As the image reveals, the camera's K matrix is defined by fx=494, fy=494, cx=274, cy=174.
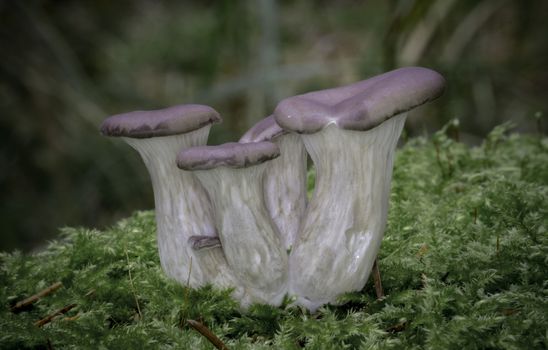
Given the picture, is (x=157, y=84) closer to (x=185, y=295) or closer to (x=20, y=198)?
(x=20, y=198)

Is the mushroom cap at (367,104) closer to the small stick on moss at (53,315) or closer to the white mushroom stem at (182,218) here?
the white mushroom stem at (182,218)

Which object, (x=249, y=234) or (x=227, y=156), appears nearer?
(x=227, y=156)

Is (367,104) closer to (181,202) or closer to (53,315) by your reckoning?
(181,202)

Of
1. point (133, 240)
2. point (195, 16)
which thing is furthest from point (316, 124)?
point (195, 16)

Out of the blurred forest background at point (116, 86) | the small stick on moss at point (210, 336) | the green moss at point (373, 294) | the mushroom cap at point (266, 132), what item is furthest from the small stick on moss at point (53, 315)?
the blurred forest background at point (116, 86)

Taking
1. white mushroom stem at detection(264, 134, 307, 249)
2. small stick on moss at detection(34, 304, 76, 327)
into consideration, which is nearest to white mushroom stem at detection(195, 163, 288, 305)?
white mushroom stem at detection(264, 134, 307, 249)

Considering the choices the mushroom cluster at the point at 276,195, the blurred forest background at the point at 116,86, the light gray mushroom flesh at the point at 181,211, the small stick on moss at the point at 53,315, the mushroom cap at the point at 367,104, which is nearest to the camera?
the mushroom cap at the point at 367,104

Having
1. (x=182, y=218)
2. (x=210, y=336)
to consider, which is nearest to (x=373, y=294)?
(x=210, y=336)

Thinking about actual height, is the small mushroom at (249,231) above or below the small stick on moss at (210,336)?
above
